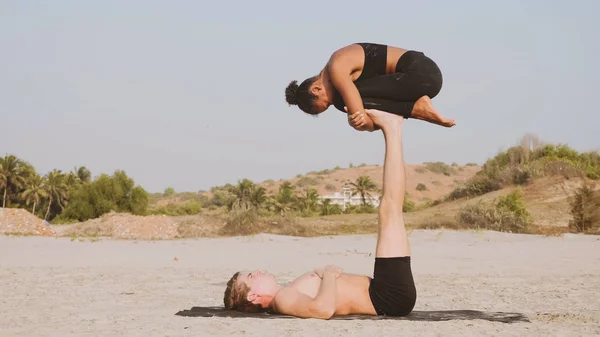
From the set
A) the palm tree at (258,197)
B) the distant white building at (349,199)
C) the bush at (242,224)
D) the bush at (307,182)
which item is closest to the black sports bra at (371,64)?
the bush at (242,224)

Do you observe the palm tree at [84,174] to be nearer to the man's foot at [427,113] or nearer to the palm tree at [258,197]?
the palm tree at [258,197]

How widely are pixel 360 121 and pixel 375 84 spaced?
1.50ft

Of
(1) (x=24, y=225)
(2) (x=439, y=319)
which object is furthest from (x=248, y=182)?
(2) (x=439, y=319)

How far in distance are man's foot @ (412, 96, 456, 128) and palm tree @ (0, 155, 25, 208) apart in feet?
168

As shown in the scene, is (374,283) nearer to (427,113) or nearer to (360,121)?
(360,121)

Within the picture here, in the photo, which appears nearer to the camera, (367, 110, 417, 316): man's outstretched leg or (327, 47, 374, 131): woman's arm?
(367, 110, 417, 316): man's outstretched leg

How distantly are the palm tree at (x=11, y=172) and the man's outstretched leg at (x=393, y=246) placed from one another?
51.5 m

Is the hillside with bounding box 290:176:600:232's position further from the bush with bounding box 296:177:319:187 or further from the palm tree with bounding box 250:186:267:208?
the bush with bounding box 296:177:319:187

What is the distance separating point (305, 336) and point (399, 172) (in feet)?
6.11

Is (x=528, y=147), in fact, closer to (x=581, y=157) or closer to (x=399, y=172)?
(x=581, y=157)

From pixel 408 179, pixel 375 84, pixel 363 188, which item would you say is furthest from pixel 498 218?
pixel 408 179

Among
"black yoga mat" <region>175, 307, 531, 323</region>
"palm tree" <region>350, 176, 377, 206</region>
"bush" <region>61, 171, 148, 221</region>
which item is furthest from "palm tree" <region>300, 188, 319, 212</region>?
"black yoga mat" <region>175, 307, 531, 323</region>

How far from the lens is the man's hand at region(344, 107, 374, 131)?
6.72 meters

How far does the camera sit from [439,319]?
6.73 m
